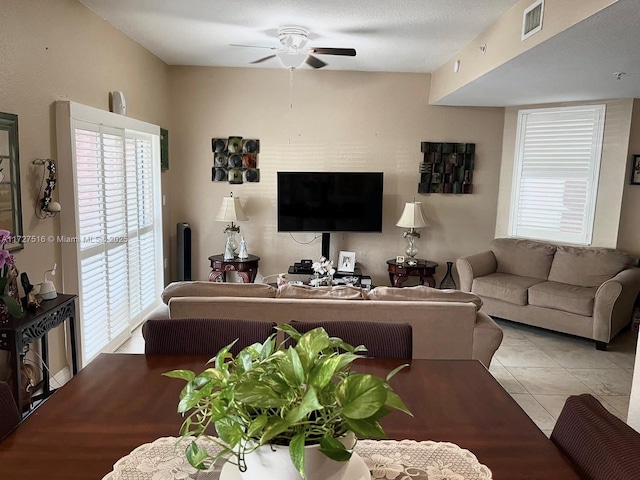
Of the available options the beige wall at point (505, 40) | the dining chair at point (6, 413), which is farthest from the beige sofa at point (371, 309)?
the beige wall at point (505, 40)

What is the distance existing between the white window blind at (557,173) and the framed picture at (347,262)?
1.98 m

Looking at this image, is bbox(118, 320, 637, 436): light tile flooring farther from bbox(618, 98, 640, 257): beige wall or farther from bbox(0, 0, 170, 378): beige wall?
bbox(0, 0, 170, 378): beige wall

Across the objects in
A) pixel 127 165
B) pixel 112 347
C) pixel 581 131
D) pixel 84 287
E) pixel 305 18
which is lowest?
pixel 112 347

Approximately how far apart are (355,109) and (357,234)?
1492 mm

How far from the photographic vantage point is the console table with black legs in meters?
2.39

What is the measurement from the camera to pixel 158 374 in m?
1.69

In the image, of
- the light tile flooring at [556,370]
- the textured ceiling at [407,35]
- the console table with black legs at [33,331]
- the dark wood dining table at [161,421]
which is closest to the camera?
the dark wood dining table at [161,421]

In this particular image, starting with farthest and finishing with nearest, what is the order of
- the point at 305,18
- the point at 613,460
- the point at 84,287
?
the point at 305,18
the point at 84,287
the point at 613,460

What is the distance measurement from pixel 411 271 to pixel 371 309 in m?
2.77

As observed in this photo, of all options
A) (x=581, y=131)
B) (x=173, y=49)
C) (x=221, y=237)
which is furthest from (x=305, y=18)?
(x=581, y=131)

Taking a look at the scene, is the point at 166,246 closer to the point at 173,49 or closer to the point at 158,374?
the point at 173,49

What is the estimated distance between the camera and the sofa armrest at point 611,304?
13.7 feet

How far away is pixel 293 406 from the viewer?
0.90 meters

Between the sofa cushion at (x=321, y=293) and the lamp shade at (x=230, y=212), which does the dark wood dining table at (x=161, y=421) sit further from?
the lamp shade at (x=230, y=212)
